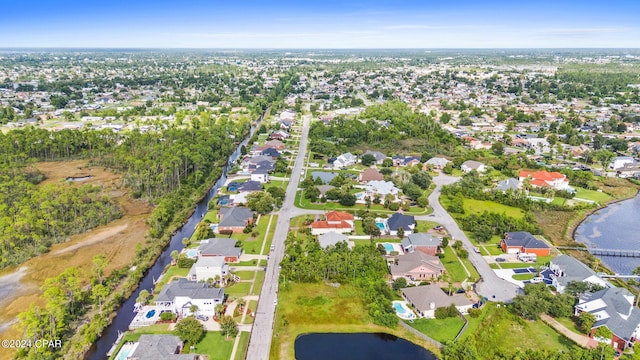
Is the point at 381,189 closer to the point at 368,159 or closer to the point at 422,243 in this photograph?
the point at 368,159

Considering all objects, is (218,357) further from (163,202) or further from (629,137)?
(629,137)

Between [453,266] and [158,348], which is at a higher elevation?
[158,348]

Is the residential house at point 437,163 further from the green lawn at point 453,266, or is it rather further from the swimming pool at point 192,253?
the swimming pool at point 192,253

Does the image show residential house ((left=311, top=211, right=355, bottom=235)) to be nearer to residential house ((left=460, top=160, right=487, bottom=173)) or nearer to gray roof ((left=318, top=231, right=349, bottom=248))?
gray roof ((left=318, top=231, right=349, bottom=248))

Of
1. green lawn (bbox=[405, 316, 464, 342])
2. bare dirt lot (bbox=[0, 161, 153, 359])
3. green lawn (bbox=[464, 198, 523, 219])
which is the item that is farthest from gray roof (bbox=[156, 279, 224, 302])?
green lawn (bbox=[464, 198, 523, 219])

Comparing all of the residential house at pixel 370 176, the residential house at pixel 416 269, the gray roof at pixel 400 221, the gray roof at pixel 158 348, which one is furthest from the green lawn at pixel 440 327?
the residential house at pixel 370 176

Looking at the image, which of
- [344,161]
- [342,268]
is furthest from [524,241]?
[344,161]
